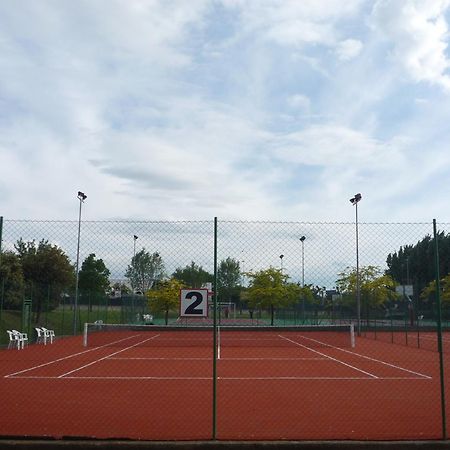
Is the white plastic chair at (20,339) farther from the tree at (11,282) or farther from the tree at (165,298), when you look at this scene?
the tree at (165,298)

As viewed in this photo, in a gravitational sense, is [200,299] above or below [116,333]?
above

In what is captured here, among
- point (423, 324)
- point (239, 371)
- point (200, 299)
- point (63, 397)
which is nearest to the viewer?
point (200, 299)

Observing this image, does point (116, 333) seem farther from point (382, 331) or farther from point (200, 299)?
point (200, 299)

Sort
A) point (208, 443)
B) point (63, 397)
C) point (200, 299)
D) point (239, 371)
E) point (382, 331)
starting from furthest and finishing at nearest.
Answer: point (382, 331) < point (239, 371) < point (63, 397) < point (200, 299) < point (208, 443)

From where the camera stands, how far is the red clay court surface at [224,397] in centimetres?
860

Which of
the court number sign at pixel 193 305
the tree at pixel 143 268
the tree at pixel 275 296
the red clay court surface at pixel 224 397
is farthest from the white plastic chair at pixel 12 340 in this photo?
the tree at pixel 275 296

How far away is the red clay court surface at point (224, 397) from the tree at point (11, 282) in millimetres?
7254

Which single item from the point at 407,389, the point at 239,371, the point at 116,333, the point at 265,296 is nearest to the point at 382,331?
the point at 265,296

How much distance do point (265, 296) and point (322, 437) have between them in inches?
1485

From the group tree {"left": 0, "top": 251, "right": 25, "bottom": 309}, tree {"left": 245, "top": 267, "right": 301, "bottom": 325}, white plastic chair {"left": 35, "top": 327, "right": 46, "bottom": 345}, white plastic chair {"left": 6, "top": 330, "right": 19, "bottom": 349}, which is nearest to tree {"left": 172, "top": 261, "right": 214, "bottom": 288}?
white plastic chair {"left": 6, "top": 330, "right": 19, "bottom": 349}

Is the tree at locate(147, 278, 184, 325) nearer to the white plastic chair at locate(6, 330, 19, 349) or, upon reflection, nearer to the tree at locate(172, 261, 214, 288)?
the white plastic chair at locate(6, 330, 19, 349)

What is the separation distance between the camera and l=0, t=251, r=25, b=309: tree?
2861 cm

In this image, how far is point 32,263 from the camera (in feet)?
132

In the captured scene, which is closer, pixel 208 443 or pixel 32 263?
pixel 208 443
